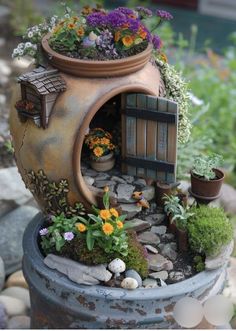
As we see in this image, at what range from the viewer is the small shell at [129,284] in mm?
3076

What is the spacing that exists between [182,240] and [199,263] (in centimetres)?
17

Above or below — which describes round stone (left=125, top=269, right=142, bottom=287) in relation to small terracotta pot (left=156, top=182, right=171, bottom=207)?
below

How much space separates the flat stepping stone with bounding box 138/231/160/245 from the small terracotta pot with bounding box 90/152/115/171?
44 centimetres

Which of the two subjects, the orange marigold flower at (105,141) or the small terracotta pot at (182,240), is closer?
the small terracotta pot at (182,240)

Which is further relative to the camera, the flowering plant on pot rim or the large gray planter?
the flowering plant on pot rim

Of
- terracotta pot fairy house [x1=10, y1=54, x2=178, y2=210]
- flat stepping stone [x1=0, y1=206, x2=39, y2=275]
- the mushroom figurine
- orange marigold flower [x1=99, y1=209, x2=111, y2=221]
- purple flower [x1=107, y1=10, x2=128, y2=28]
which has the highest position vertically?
purple flower [x1=107, y1=10, x2=128, y2=28]

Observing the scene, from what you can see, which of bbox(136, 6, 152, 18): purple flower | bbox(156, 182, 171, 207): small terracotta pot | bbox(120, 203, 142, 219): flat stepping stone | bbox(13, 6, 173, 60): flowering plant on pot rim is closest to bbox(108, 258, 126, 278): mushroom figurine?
bbox(120, 203, 142, 219): flat stepping stone

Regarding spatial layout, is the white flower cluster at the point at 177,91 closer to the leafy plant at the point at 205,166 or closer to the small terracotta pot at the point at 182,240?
the leafy plant at the point at 205,166

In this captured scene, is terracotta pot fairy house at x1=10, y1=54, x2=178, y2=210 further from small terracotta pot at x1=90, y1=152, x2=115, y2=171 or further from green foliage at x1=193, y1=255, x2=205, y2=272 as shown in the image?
green foliage at x1=193, y1=255, x2=205, y2=272

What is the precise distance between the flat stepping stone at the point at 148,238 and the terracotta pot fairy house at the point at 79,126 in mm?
313

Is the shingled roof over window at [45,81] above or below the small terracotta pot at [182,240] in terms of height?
above

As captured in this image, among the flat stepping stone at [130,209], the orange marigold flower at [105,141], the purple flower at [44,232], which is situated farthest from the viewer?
the orange marigold flower at [105,141]

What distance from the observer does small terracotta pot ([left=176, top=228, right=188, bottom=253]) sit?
3.35 metres

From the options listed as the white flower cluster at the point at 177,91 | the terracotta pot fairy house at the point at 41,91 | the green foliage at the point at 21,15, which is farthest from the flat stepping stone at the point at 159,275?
the green foliage at the point at 21,15
